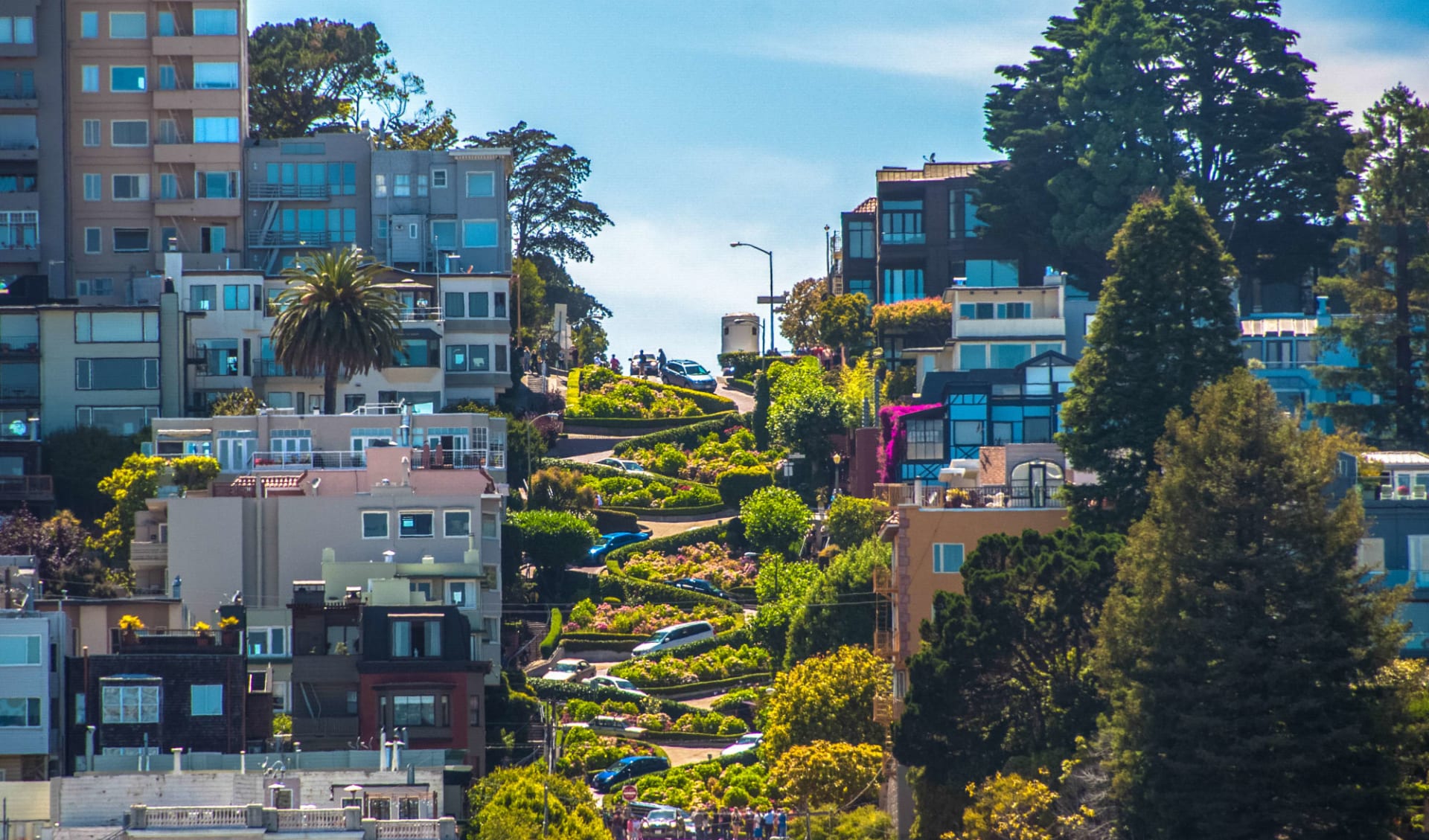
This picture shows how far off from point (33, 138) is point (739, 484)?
39.6m

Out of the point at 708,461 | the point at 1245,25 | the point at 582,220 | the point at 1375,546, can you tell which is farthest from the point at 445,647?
the point at 582,220

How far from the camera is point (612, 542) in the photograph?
13675cm

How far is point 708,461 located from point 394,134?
28.7 metres

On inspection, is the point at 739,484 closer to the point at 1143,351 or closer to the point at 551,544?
the point at 551,544

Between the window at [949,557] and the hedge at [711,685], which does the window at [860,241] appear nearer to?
the hedge at [711,685]

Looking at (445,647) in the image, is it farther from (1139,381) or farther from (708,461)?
(708,461)

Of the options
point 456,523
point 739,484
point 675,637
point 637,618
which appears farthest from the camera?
point 739,484

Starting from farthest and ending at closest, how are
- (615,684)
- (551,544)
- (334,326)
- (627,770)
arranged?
(334,326)
(551,544)
(615,684)
(627,770)

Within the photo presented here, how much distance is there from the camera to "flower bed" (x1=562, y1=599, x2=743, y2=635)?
125 m

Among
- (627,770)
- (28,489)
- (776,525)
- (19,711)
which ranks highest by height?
(28,489)

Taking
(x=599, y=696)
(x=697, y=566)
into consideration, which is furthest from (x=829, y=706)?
(x=697, y=566)

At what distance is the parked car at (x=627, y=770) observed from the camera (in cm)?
10494

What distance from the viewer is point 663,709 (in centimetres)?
11506

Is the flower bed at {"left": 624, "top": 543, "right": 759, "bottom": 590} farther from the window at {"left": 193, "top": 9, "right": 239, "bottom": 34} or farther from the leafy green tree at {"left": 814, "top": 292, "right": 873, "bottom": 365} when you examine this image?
the window at {"left": 193, "top": 9, "right": 239, "bottom": 34}
